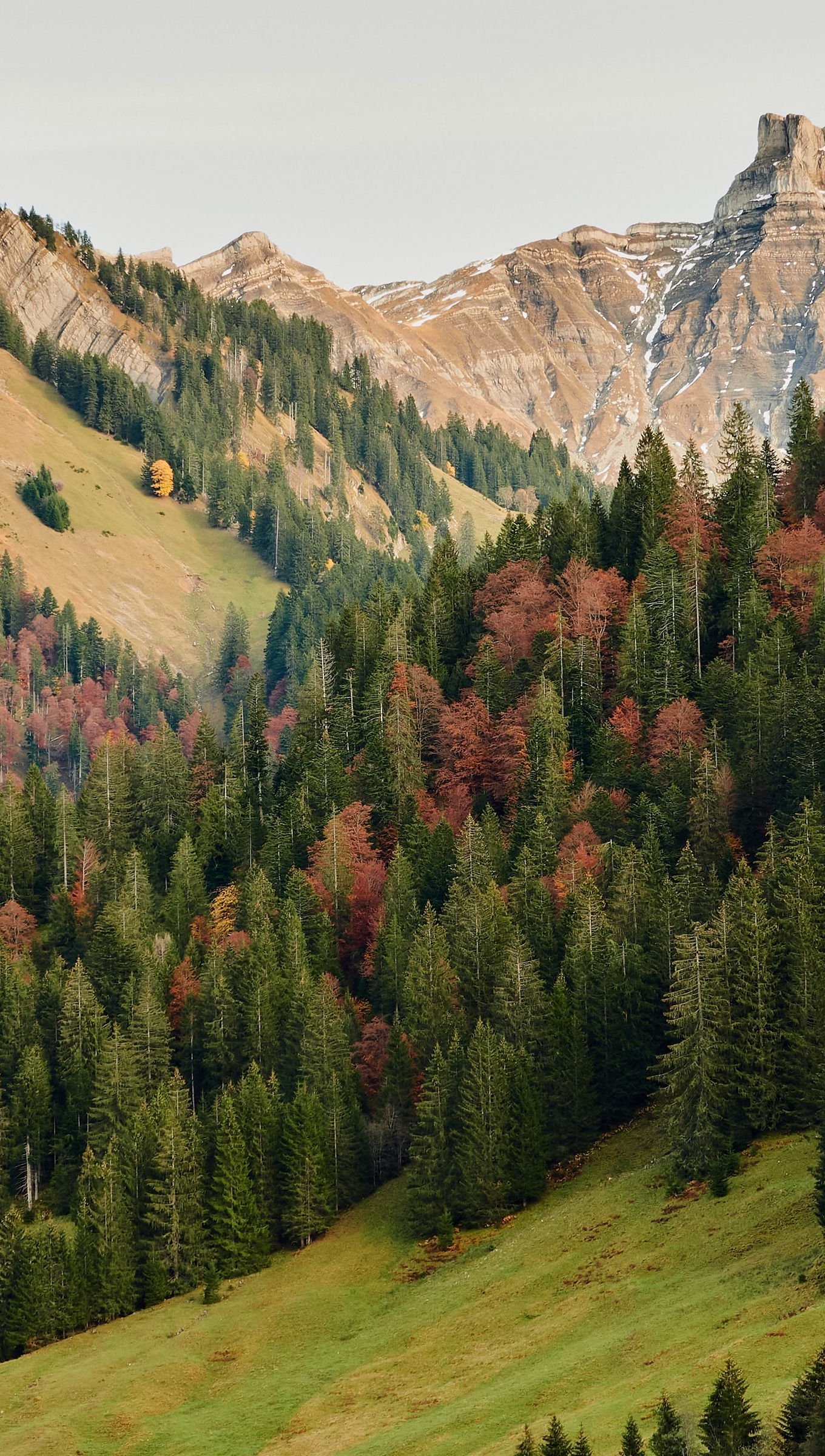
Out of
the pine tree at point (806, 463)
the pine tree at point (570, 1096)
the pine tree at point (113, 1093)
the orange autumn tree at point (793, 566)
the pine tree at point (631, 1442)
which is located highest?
the pine tree at point (806, 463)

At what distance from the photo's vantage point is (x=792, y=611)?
128 meters

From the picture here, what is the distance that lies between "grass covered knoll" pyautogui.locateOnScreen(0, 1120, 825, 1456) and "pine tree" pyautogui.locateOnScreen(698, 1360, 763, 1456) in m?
1.96

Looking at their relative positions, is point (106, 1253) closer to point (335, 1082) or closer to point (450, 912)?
point (335, 1082)

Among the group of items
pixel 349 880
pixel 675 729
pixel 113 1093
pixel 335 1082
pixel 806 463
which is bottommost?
pixel 113 1093

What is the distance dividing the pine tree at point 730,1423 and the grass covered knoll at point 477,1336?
196 cm

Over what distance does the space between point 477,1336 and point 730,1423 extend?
102ft

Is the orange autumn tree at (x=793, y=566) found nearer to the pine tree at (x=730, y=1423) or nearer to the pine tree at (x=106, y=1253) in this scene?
the pine tree at (x=106, y=1253)

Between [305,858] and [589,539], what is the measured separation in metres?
40.4

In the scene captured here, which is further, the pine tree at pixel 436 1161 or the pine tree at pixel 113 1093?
the pine tree at pixel 113 1093

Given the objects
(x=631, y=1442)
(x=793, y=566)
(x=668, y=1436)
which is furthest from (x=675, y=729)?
(x=631, y=1442)

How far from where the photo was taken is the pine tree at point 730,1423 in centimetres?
4572

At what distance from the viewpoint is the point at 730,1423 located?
45.9m

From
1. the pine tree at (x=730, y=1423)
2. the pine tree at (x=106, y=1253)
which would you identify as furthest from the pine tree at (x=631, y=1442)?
the pine tree at (x=106, y=1253)

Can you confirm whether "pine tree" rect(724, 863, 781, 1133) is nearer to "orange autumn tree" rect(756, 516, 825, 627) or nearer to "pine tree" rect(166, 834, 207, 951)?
"orange autumn tree" rect(756, 516, 825, 627)
